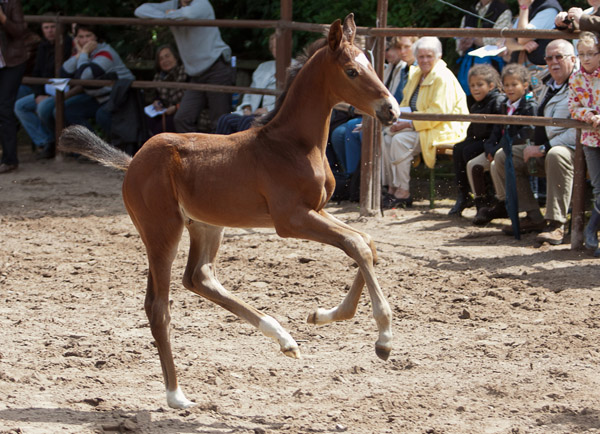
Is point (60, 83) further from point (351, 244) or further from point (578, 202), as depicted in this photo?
point (351, 244)

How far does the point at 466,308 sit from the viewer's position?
558cm

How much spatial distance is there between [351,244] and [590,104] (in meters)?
3.58

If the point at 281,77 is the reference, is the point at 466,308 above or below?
below

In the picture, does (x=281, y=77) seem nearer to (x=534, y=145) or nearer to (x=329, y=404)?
(x=534, y=145)

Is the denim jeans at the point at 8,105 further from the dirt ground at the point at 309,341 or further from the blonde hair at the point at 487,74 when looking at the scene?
the blonde hair at the point at 487,74

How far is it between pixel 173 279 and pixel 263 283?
2.25 ft

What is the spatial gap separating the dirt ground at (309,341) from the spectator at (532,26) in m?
1.70

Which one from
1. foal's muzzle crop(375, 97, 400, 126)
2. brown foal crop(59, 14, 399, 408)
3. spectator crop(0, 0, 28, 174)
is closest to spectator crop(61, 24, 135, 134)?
spectator crop(0, 0, 28, 174)

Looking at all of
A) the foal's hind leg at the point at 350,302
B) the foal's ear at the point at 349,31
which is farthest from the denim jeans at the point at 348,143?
the foal's hind leg at the point at 350,302

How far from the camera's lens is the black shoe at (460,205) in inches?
331

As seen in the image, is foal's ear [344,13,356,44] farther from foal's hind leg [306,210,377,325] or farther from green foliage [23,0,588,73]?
green foliage [23,0,588,73]

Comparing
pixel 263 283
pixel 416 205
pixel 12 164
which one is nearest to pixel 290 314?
pixel 263 283

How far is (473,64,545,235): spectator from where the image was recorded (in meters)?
7.50

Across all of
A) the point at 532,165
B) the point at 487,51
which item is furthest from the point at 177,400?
the point at 487,51
